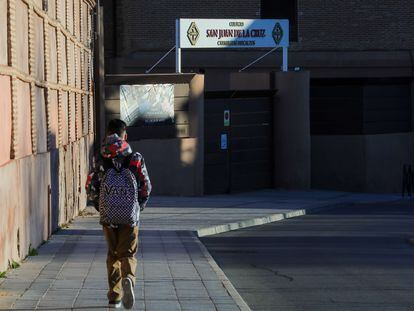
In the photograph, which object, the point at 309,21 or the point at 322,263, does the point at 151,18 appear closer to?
the point at 309,21

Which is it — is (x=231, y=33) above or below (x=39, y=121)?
above

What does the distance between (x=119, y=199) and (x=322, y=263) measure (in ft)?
17.7

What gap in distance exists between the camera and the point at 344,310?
10.1m

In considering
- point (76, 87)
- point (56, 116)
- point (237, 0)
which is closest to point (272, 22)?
point (237, 0)

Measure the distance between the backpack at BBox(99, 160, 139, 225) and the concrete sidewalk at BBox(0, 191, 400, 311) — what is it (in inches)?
35.4

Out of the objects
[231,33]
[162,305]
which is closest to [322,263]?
[162,305]

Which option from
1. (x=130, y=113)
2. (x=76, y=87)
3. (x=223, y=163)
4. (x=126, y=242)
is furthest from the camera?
(x=223, y=163)

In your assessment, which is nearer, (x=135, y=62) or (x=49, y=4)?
(x=49, y=4)

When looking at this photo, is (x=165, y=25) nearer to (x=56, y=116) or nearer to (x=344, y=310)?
(x=56, y=116)

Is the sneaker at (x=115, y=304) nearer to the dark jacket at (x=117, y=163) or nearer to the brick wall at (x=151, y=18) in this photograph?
the dark jacket at (x=117, y=163)

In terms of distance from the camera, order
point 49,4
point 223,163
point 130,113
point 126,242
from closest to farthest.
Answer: point 126,242, point 49,4, point 130,113, point 223,163

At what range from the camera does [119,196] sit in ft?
30.9

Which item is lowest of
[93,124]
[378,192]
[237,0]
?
[378,192]

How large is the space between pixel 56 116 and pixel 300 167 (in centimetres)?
1493
